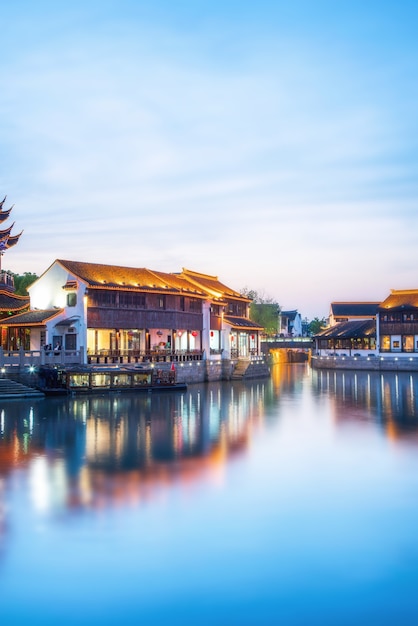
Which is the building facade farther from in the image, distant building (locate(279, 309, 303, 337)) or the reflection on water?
distant building (locate(279, 309, 303, 337))

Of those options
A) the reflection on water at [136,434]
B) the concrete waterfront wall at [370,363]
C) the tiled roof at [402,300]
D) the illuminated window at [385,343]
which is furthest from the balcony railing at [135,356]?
the tiled roof at [402,300]

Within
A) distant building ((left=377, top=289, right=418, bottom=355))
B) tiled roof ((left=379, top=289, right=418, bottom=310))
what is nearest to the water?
distant building ((left=377, top=289, right=418, bottom=355))

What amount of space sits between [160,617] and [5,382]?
29640 mm

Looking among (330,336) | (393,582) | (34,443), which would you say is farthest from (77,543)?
(330,336)

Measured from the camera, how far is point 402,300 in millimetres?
75875

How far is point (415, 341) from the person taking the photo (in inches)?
2862

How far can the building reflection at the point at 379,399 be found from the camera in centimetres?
3019

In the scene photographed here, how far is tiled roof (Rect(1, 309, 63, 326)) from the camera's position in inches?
1704

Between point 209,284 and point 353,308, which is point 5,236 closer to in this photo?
point 209,284

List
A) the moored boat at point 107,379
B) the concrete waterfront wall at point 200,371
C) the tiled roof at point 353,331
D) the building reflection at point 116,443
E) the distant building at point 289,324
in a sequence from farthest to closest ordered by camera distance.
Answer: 1. the distant building at point 289,324
2. the tiled roof at point 353,331
3. the moored boat at point 107,379
4. the concrete waterfront wall at point 200,371
5. the building reflection at point 116,443

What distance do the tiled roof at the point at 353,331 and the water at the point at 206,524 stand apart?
50.7 meters

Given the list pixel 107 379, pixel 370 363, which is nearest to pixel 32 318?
pixel 107 379

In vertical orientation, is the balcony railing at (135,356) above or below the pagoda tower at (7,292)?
below

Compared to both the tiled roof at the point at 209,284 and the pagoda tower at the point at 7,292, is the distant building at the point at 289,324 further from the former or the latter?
the pagoda tower at the point at 7,292
